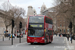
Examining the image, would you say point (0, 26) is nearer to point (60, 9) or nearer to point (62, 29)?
point (60, 9)

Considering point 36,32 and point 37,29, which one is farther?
point 36,32

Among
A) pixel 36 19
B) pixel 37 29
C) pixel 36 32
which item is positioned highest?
pixel 36 19

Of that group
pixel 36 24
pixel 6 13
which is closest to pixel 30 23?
pixel 36 24

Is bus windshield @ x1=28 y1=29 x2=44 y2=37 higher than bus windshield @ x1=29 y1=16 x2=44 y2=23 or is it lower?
lower

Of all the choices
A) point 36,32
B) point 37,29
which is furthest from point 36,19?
point 36,32

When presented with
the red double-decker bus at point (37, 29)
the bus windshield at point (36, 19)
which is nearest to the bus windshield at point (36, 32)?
the red double-decker bus at point (37, 29)

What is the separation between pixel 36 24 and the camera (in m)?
27.2

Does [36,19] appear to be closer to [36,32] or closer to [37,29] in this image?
[37,29]

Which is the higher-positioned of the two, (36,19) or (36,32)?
(36,19)

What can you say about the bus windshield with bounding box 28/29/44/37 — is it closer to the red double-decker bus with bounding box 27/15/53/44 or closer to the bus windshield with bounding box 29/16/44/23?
the red double-decker bus with bounding box 27/15/53/44

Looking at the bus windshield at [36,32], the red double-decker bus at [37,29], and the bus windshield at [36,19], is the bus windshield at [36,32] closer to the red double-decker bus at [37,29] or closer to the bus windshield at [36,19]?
the red double-decker bus at [37,29]

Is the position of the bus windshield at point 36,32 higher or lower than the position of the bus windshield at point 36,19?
lower


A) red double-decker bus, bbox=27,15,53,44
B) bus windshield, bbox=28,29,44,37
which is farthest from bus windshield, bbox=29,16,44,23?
bus windshield, bbox=28,29,44,37

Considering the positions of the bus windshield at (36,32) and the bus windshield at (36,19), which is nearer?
the bus windshield at (36,19)
